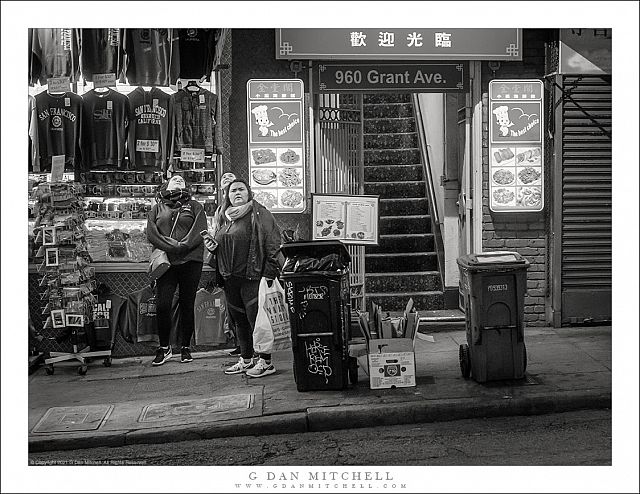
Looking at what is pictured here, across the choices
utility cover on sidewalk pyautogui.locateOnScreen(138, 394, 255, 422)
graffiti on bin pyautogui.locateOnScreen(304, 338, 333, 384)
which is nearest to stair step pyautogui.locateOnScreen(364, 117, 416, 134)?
graffiti on bin pyautogui.locateOnScreen(304, 338, 333, 384)

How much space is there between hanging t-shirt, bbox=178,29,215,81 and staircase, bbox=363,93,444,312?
2.84m

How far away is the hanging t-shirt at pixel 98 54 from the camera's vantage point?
8.51 meters

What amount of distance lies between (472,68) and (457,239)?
2.25 metres

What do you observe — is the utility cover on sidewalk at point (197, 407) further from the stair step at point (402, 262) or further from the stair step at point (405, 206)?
the stair step at point (405, 206)

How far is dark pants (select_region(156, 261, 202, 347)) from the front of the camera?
8234 mm

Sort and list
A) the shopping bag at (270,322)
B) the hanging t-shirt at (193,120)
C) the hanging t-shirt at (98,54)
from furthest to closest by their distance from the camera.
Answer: the hanging t-shirt at (193,120), the hanging t-shirt at (98,54), the shopping bag at (270,322)

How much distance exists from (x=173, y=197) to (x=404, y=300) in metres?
3.32

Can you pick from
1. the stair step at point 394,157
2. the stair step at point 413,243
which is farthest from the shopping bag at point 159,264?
the stair step at point 394,157

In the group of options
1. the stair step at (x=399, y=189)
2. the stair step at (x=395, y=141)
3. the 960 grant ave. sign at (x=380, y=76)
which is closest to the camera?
the 960 grant ave. sign at (x=380, y=76)

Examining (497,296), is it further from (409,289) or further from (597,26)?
(409,289)

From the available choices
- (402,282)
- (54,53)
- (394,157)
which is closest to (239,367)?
(402,282)

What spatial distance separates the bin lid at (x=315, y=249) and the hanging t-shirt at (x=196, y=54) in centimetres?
269

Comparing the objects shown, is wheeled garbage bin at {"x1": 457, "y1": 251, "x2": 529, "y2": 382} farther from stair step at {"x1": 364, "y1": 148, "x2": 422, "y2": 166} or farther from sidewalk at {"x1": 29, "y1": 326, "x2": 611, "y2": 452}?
stair step at {"x1": 364, "y1": 148, "x2": 422, "y2": 166}

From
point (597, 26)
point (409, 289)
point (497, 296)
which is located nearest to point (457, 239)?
point (409, 289)
